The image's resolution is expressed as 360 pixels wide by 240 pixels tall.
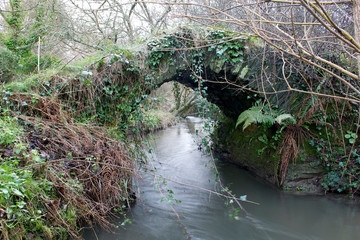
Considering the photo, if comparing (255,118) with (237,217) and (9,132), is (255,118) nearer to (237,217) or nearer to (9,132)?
(237,217)

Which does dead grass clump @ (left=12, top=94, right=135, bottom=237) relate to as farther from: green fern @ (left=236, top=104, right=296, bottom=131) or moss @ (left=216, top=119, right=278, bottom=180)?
moss @ (left=216, top=119, right=278, bottom=180)

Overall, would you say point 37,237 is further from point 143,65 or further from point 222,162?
point 222,162

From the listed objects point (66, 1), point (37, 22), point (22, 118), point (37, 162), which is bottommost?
point (37, 162)

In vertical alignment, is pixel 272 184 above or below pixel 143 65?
below

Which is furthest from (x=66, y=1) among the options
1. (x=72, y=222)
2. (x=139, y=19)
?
(x=72, y=222)

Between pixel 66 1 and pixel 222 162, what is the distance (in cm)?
980

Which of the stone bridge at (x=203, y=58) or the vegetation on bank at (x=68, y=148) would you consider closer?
the vegetation on bank at (x=68, y=148)

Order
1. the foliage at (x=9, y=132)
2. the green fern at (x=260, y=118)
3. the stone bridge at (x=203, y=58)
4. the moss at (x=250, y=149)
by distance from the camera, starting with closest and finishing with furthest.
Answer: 1. the foliage at (x=9, y=132)
2. the green fern at (x=260, y=118)
3. the stone bridge at (x=203, y=58)
4. the moss at (x=250, y=149)

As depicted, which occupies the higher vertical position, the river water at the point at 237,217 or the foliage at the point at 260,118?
the foliage at the point at 260,118

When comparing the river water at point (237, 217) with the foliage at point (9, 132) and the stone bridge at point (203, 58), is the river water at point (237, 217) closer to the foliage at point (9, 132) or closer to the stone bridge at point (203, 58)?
the foliage at point (9, 132)

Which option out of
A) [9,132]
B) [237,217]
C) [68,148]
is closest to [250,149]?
[237,217]

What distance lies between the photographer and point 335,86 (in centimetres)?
490

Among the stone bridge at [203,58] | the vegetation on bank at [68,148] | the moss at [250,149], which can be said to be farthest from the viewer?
the moss at [250,149]

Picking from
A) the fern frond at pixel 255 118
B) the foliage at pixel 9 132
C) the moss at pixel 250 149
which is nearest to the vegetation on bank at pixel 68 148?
the foliage at pixel 9 132
